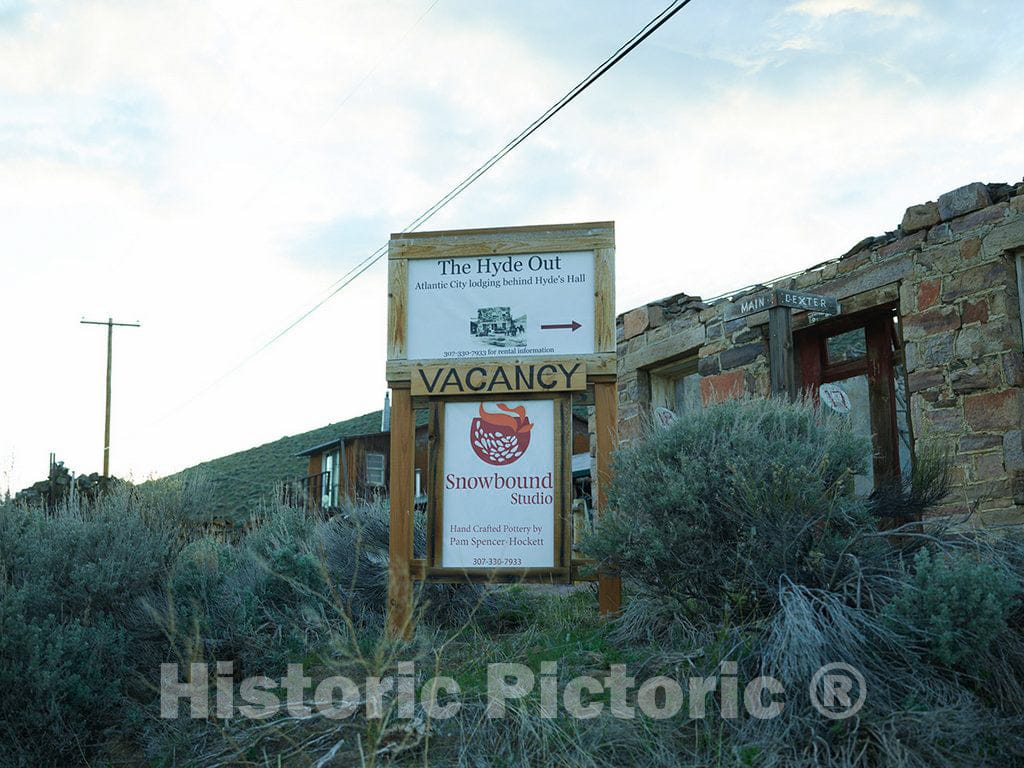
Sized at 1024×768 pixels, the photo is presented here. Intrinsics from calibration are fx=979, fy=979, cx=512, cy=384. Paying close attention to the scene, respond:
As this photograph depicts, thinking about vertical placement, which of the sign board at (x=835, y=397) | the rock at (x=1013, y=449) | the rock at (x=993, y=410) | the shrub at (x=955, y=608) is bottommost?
the shrub at (x=955, y=608)

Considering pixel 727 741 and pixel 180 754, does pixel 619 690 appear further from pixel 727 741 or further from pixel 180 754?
pixel 180 754

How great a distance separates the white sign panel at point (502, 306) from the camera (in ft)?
19.9

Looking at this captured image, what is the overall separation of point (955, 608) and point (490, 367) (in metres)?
2.99

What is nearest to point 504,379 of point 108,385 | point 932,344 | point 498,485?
point 498,485

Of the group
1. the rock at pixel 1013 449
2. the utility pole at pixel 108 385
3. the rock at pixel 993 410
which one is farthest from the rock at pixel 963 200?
the utility pole at pixel 108 385

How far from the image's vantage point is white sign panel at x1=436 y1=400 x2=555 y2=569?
5832 millimetres

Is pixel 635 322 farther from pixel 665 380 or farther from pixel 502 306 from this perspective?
pixel 502 306

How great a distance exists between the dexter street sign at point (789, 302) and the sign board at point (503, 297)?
2068mm

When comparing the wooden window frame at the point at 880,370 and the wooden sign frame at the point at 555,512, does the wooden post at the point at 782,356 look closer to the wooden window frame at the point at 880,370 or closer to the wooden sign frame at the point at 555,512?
the wooden window frame at the point at 880,370

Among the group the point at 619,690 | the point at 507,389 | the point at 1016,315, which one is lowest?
the point at 619,690

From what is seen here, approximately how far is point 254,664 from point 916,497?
3733 millimetres

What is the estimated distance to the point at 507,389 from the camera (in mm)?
5969

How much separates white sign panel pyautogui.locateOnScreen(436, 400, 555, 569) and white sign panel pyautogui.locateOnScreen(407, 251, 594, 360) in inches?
14.5

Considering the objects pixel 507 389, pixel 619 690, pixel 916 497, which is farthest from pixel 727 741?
pixel 507 389
